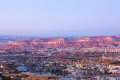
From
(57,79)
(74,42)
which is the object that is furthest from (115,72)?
(74,42)

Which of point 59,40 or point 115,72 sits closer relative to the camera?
point 115,72

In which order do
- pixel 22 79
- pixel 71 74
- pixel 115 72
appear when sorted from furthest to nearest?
pixel 115 72 → pixel 71 74 → pixel 22 79

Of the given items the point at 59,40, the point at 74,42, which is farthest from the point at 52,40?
the point at 74,42

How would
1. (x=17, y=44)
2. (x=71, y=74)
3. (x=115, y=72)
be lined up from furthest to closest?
(x=17, y=44)
(x=115, y=72)
(x=71, y=74)

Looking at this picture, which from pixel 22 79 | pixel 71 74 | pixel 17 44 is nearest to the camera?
pixel 22 79

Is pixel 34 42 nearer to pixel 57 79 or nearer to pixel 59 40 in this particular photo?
pixel 59 40

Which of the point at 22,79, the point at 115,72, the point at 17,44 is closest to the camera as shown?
the point at 22,79

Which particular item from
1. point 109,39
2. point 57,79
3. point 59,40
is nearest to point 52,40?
point 59,40

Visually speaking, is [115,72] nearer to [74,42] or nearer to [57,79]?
[57,79]

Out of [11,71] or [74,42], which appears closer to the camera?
[11,71]
